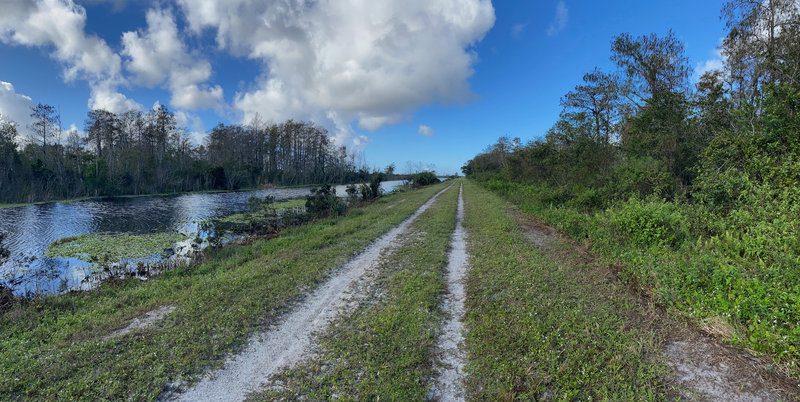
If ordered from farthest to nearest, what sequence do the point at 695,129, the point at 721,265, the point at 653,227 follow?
the point at 695,129 < the point at 653,227 < the point at 721,265

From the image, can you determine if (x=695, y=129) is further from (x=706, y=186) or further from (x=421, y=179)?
(x=421, y=179)

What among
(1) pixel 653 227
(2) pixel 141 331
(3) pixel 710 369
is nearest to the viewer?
(3) pixel 710 369

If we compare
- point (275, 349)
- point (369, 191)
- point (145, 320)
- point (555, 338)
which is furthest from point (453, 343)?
point (369, 191)

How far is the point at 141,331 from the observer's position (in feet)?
13.3

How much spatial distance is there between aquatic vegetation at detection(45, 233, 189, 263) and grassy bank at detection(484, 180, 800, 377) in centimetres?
1374

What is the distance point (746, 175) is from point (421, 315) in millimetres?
7998

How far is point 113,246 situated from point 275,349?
1257cm

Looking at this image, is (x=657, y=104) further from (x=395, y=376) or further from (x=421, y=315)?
(x=395, y=376)

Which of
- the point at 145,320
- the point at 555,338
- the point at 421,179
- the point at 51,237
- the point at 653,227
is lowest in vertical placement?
the point at 51,237

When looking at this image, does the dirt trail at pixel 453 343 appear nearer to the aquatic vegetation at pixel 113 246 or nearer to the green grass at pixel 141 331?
the green grass at pixel 141 331

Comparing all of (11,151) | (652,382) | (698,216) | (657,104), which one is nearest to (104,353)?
(652,382)

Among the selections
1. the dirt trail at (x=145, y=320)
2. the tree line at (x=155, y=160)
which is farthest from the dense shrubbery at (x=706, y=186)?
the tree line at (x=155, y=160)

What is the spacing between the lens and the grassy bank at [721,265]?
315 centimetres

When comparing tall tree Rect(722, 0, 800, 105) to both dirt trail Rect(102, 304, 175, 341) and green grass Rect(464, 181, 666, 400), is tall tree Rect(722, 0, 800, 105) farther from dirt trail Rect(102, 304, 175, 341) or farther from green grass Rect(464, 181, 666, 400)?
dirt trail Rect(102, 304, 175, 341)
